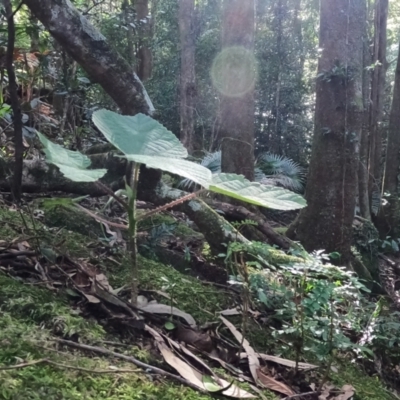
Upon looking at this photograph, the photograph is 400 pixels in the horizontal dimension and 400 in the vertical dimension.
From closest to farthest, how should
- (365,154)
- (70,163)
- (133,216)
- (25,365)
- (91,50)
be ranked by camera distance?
(25,365), (70,163), (133,216), (91,50), (365,154)

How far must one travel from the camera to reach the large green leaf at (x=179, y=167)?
1231 mm

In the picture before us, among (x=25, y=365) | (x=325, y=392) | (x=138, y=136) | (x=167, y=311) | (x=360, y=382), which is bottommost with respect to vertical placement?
(x=360, y=382)

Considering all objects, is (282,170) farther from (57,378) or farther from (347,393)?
(57,378)

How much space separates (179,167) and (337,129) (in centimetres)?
446

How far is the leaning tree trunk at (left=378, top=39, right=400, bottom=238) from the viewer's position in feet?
29.2

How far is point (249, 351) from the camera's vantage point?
70.9 inches

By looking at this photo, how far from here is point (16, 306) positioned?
1.49 m

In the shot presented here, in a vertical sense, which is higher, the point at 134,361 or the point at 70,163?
the point at 70,163

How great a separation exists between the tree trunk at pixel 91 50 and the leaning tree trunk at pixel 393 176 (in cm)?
671

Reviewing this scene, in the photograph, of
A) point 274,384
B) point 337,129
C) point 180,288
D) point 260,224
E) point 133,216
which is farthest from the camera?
point 337,129

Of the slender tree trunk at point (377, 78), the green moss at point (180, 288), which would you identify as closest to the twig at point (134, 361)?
the green moss at point (180, 288)

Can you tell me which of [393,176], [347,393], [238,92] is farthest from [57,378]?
[393,176]

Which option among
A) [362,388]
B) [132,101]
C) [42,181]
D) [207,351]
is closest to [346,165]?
[132,101]

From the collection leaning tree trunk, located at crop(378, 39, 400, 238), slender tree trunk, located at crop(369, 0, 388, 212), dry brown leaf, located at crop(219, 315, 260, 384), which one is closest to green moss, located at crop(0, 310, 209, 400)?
dry brown leaf, located at crop(219, 315, 260, 384)
